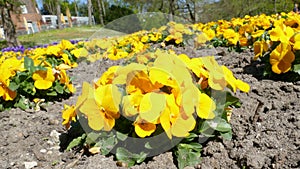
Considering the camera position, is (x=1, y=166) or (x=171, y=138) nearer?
(x=171, y=138)

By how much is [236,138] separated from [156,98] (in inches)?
20.7

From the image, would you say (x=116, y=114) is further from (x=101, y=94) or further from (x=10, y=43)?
(x=10, y=43)

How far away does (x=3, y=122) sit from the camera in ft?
6.99

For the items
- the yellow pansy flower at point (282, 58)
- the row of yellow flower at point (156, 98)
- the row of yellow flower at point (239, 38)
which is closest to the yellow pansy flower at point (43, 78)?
the row of yellow flower at point (156, 98)

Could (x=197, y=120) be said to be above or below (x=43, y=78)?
below

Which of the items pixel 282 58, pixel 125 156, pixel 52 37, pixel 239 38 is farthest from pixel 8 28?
pixel 125 156

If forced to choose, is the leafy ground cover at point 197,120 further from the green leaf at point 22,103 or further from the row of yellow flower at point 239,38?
the green leaf at point 22,103

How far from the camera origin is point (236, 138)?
4.79ft

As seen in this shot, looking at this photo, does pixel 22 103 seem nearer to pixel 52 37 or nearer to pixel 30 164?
pixel 30 164

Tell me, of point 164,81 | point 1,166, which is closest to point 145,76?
point 164,81

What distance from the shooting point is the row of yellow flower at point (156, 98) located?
4.00 feet

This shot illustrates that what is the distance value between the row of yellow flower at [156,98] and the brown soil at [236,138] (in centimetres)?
21

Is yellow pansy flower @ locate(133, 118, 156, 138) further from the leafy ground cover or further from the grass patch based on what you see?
the grass patch

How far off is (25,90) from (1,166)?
2.66 ft
